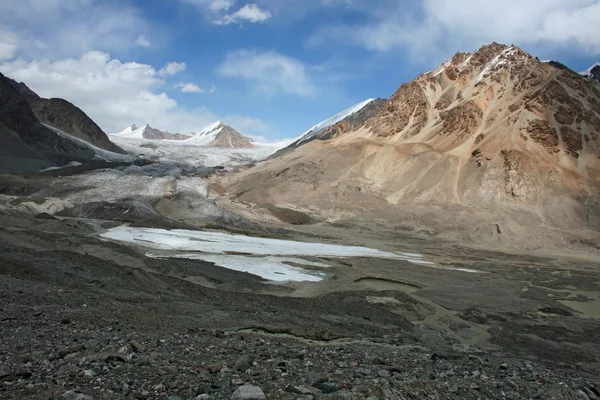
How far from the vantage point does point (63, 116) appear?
144 m

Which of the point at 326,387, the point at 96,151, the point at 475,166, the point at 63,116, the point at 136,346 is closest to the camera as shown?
the point at 326,387

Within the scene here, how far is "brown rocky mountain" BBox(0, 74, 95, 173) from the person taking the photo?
94750 millimetres

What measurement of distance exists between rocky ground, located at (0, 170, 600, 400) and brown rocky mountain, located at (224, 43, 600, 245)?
25.6 metres

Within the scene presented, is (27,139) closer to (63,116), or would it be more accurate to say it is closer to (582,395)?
(63,116)

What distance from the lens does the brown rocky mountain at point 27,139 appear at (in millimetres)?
94750

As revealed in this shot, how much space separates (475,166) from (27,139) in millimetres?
93875

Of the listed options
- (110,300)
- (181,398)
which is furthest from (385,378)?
(110,300)

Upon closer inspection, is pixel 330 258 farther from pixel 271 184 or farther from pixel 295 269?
pixel 271 184

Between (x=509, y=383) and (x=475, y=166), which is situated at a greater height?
(x=475, y=166)

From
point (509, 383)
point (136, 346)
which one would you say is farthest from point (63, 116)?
point (509, 383)

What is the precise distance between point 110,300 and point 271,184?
187 feet

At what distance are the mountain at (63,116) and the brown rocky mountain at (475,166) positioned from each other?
84.5 metres

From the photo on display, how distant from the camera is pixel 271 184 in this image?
70188mm

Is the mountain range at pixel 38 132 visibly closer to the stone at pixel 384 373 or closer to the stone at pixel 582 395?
the stone at pixel 384 373
